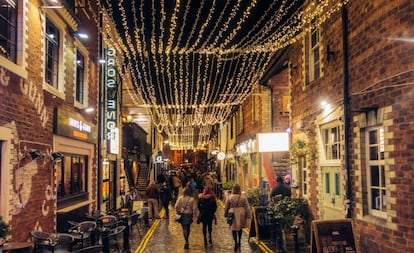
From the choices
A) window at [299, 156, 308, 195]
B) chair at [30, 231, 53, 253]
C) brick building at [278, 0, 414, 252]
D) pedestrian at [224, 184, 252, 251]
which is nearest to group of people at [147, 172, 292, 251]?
pedestrian at [224, 184, 252, 251]

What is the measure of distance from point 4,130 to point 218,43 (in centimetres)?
918

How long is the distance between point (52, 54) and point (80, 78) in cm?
310

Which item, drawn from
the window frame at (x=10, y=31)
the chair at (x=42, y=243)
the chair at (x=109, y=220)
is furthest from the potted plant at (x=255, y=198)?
the window frame at (x=10, y=31)

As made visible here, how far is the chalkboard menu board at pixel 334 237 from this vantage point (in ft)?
26.6

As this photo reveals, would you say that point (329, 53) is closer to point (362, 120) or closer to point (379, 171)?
point (362, 120)

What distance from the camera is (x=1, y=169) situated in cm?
870

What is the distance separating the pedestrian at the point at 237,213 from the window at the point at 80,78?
600 centimetres

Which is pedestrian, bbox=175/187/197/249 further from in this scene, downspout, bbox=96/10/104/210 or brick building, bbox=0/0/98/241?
downspout, bbox=96/10/104/210

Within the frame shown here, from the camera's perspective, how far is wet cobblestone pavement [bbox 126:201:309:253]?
12.2 m

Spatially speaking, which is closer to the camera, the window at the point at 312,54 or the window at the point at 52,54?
the window at the point at 52,54

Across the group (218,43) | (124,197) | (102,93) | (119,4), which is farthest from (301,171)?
(124,197)

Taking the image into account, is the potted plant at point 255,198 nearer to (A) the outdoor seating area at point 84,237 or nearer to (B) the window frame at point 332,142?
(A) the outdoor seating area at point 84,237

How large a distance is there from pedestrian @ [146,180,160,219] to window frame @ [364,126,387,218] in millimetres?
11597

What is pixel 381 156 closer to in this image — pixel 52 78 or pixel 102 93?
pixel 52 78
